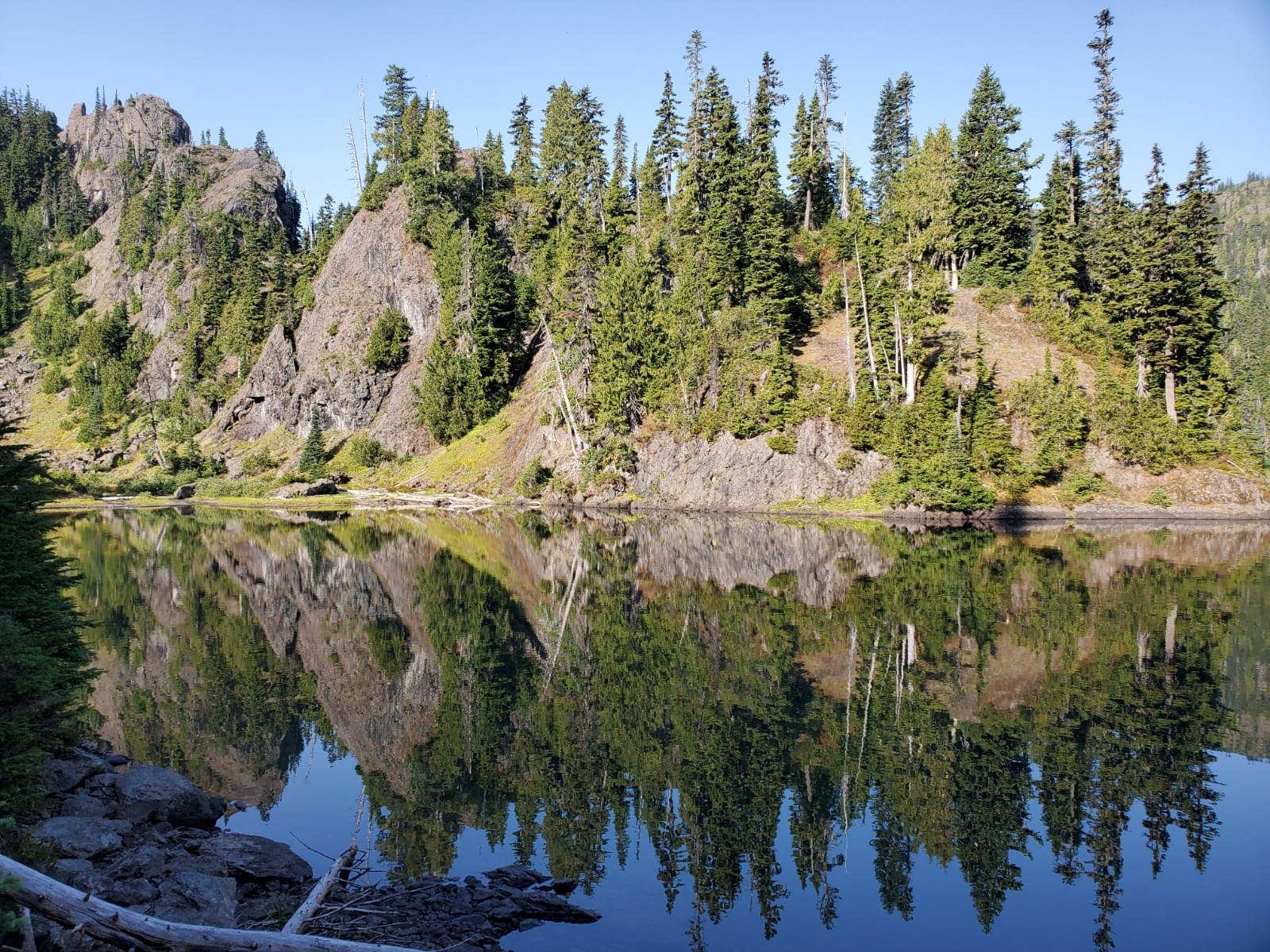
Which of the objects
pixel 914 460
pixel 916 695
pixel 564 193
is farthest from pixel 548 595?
pixel 564 193

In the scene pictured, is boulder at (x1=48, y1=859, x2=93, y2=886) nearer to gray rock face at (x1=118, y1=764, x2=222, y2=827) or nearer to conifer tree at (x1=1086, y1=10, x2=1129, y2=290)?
gray rock face at (x1=118, y1=764, x2=222, y2=827)

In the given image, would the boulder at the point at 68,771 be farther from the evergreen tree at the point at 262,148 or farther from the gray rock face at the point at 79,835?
the evergreen tree at the point at 262,148

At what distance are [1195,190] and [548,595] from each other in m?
57.6

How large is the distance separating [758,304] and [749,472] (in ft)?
47.4

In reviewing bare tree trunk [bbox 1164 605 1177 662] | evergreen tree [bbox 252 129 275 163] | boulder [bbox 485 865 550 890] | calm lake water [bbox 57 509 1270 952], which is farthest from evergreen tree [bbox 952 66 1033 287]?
evergreen tree [bbox 252 129 275 163]

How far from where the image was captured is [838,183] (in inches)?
3691

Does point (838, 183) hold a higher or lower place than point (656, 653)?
higher

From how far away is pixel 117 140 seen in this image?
191 m

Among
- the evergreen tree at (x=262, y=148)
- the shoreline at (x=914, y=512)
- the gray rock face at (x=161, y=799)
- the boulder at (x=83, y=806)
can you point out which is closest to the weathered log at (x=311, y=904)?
the gray rock face at (x=161, y=799)

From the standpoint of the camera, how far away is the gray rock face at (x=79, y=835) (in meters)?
9.84

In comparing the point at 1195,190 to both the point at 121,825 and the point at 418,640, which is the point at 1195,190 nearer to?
the point at 418,640

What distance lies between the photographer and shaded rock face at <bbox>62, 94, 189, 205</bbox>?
185625mm

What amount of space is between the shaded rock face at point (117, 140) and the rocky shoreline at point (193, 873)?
210934 mm

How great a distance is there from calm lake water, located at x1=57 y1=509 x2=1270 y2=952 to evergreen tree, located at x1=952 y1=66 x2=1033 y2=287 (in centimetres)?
4768
